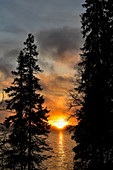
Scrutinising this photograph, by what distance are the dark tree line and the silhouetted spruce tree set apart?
690 cm

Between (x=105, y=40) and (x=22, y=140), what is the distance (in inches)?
556

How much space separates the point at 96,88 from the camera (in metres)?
13.8

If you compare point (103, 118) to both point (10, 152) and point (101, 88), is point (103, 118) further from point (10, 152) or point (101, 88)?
point (10, 152)

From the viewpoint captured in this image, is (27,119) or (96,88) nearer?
(96,88)

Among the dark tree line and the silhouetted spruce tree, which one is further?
the silhouetted spruce tree

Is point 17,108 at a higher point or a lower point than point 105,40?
lower

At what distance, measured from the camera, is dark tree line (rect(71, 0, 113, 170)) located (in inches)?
535

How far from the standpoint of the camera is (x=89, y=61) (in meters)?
14.7

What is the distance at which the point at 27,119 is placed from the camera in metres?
20.5

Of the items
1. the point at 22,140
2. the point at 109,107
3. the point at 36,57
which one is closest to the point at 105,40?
the point at 109,107

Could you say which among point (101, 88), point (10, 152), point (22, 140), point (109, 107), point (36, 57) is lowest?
point (10, 152)

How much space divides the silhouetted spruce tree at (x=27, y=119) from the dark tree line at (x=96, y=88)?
690cm

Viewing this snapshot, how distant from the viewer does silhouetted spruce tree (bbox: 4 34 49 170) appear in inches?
794

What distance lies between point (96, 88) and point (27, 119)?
402 inches
